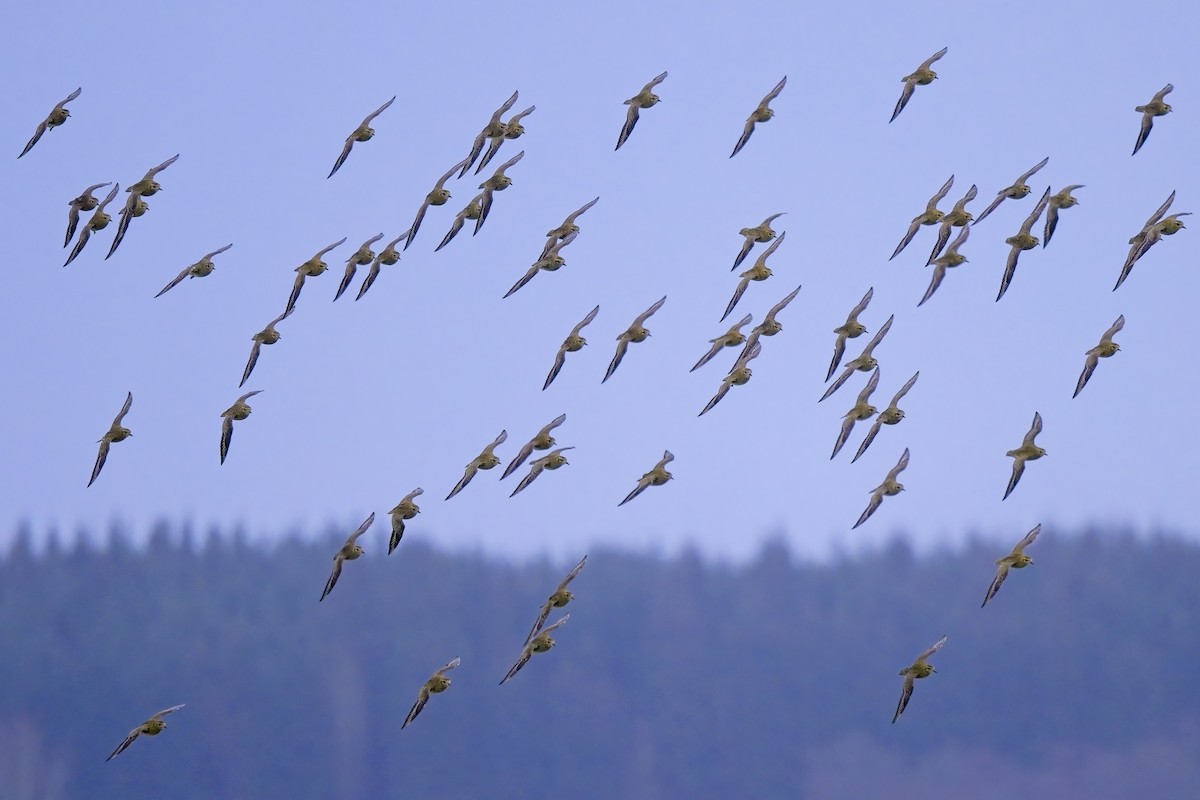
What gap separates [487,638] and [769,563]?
19965 millimetres

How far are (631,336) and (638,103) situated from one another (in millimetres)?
4150

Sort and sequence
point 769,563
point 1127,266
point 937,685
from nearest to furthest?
point 1127,266 < point 937,685 < point 769,563

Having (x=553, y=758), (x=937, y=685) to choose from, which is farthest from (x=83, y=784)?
(x=937, y=685)

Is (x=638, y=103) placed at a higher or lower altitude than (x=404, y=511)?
higher

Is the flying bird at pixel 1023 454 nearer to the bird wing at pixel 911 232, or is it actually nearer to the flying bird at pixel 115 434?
the bird wing at pixel 911 232

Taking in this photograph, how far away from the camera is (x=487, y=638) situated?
97688mm

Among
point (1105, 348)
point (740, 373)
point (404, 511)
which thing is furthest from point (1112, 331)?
point (404, 511)

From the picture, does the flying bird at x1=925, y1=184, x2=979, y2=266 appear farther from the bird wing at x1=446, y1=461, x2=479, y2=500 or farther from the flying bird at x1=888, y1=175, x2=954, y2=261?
the bird wing at x1=446, y1=461, x2=479, y2=500

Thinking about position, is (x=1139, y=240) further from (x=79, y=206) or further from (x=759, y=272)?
(x=79, y=206)

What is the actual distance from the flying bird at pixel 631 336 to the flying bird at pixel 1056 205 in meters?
6.88

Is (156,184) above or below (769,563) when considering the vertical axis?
above

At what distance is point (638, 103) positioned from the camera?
33.8 meters

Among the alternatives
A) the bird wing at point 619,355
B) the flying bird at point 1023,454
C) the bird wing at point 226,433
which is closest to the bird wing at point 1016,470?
the flying bird at point 1023,454

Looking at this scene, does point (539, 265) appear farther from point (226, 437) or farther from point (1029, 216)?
point (1029, 216)
